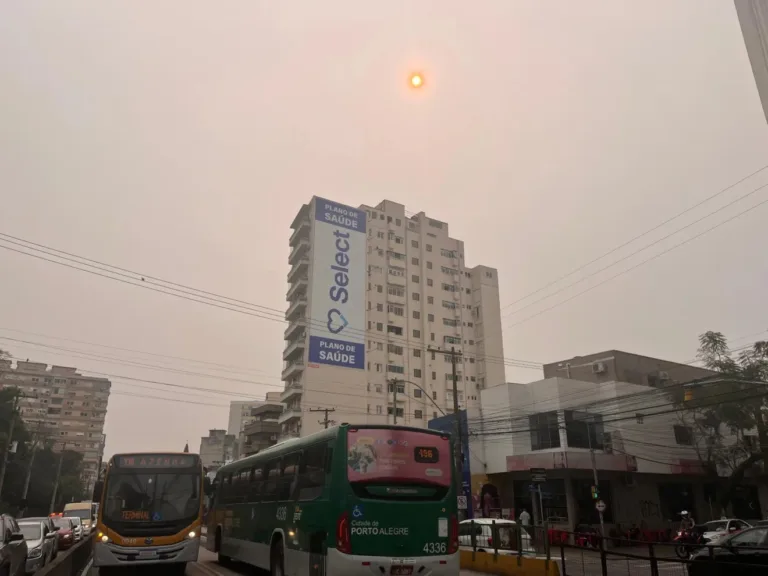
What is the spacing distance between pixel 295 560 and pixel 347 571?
2.17m

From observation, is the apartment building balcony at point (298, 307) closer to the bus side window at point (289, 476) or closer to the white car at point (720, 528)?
the white car at point (720, 528)

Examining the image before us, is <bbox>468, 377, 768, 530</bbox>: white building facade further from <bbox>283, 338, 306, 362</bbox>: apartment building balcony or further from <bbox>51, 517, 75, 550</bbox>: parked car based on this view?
<bbox>283, 338, 306, 362</bbox>: apartment building balcony

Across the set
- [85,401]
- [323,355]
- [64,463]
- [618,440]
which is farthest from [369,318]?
[85,401]

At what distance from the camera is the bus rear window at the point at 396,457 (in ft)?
33.5

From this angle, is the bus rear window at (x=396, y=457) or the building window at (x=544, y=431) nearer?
the bus rear window at (x=396, y=457)

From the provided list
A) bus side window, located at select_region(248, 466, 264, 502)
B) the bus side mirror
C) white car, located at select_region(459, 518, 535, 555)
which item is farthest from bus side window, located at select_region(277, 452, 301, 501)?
white car, located at select_region(459, 518, 535, 555)

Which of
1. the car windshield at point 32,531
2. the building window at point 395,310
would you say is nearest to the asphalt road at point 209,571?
the car windshield at point 32,531

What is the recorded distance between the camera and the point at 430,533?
10320 mm

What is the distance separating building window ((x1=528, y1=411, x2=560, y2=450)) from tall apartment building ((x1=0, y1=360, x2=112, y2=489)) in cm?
12468

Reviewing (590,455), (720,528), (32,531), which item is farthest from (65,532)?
(720,528)

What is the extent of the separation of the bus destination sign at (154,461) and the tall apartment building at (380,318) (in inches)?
2031

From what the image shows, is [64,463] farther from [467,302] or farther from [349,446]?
[349,446]

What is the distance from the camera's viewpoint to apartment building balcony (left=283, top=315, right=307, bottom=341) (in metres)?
72.0

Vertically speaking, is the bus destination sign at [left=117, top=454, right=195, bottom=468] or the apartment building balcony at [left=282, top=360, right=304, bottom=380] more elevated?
the apartment building balcony at [left=282, top=360, right=304, bottom=380]
